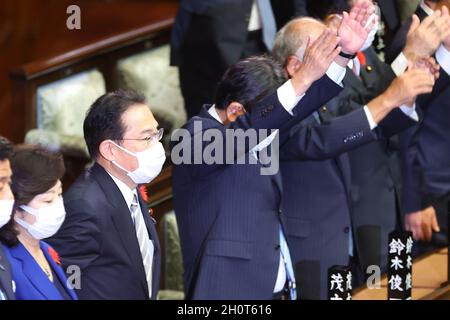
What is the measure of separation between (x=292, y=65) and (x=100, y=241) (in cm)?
95

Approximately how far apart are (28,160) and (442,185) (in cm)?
202

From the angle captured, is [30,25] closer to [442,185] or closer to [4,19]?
[4,19]

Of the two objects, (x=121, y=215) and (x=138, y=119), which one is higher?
(x=138, y=119)

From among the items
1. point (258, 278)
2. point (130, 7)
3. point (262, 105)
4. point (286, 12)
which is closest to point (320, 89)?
point (262, 105)

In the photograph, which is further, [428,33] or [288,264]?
[428,33]

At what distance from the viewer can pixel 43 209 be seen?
3.13 m

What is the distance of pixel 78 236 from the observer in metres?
3.25

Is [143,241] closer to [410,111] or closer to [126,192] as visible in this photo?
[126,192]

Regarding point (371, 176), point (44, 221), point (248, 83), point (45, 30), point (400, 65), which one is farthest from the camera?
point (45, 30)

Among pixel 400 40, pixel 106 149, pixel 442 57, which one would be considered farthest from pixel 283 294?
pixel 400 40

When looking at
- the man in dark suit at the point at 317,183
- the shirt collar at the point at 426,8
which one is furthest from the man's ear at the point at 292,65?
the shirt collar at the point at 426,8

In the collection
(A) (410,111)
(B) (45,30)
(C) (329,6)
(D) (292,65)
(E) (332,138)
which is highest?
(B) (45,30)

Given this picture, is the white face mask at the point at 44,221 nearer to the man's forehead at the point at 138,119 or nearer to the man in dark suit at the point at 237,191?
the man's forehead at the point at 138,119

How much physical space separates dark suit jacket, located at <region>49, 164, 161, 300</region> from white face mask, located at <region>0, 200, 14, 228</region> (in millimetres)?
217
